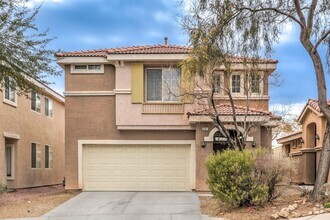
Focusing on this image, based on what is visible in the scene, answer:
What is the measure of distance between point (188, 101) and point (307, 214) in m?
8.40

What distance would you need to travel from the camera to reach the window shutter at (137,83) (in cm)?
1906

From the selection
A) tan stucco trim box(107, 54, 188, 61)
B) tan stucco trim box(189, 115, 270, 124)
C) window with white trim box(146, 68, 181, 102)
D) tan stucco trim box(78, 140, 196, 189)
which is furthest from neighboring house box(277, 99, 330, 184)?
tan stucco trim box(107, 54, 188, 61)

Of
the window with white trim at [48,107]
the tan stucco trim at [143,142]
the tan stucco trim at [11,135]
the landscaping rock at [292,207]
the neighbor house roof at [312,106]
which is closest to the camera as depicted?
the landscaping rock at [292,207]

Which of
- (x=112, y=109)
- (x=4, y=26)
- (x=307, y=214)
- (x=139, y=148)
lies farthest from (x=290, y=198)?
(x=4, y=26)

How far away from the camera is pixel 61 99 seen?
96.1ft

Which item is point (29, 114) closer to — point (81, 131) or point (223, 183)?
point (81, 131)

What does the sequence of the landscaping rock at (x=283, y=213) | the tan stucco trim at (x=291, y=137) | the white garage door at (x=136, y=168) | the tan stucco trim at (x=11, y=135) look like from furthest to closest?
the tan stucco trim at (x=291, y=137) < the tan stucco trim at (x=11, y=135) < the white garage door at (x=136, y=168) < the landscaping rock at (x=283, y=213)

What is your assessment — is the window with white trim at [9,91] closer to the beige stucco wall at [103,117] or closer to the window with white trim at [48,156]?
the beige stucco wall at [103,117]

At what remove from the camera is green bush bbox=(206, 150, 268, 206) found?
12375mm

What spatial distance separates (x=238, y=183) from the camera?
1245 cm

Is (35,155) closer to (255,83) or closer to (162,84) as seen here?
(162,84)

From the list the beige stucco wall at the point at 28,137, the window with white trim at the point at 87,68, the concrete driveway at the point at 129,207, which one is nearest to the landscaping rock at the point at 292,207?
the concrete driveway at the point at 129,207

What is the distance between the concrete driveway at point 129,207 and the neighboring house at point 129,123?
4.54ft

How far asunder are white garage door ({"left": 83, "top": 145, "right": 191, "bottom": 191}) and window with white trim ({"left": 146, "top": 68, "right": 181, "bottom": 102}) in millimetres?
2328
